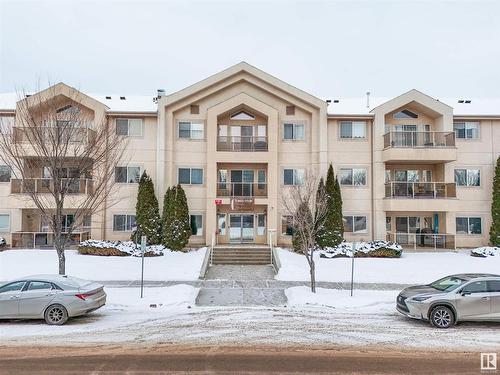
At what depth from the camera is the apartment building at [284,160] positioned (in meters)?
25.1

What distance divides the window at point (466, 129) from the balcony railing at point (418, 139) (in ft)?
5.96

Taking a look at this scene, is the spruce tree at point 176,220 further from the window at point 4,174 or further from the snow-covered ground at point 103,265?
the window at point 4,174

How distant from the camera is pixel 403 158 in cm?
2492

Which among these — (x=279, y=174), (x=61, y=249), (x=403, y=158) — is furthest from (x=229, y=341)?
(x=403, y=158)

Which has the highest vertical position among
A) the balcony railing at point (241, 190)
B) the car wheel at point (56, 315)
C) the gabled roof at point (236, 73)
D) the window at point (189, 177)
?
the gabled roof at point (236, 73)

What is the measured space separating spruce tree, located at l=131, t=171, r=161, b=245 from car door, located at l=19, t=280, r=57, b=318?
1219 centimetres

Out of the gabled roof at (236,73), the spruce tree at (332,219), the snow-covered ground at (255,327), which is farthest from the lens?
the gabled roof at (236,73)

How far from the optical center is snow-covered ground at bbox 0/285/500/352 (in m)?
9.50

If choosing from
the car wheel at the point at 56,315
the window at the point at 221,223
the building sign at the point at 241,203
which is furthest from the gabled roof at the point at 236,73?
the car wheel at the point at 56,315

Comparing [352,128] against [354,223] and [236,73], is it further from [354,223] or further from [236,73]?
[236,73]

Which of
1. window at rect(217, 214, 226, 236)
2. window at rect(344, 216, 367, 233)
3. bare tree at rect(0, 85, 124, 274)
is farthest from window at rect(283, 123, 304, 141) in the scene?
bare tree at rect(0, 85, 124, 274)

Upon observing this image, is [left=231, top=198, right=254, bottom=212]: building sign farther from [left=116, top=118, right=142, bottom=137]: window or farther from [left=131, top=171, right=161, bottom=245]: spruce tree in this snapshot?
[left=116, top=118, right=142, bottom=137]: window

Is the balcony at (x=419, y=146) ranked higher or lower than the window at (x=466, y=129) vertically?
lower

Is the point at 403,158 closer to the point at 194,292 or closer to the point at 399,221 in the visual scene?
the point at 399,221
